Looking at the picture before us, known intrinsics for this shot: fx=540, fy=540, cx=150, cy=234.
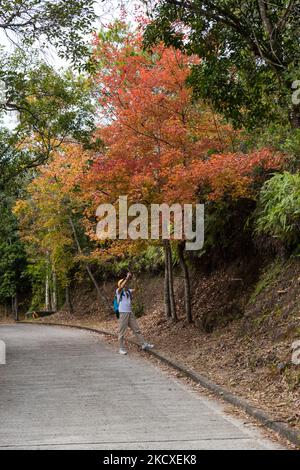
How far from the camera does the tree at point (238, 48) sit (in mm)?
9883

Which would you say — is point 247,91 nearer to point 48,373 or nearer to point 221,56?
point 221,56

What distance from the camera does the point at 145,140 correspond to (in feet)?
45.5

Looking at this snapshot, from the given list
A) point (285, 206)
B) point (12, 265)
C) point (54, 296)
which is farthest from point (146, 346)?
point (12, 265)

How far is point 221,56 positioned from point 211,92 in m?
0.84

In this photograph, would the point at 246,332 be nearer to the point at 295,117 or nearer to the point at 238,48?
the point at 295,117

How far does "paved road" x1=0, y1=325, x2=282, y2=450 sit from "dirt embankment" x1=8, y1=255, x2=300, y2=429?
76 centimetres

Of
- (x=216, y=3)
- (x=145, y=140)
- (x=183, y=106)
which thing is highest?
(x=216, y=3)

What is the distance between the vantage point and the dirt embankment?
26.6 ft

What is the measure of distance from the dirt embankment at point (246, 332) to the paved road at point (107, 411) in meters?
0.76

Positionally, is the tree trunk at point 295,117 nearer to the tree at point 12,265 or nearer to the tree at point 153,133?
the tree at point 153,133

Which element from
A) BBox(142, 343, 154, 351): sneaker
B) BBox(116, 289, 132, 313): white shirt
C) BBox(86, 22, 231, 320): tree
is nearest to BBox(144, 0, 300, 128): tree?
BBox(86, 22, 231, 320): tree

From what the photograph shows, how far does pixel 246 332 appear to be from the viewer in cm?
1153

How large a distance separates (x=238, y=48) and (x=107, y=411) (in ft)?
24.2
